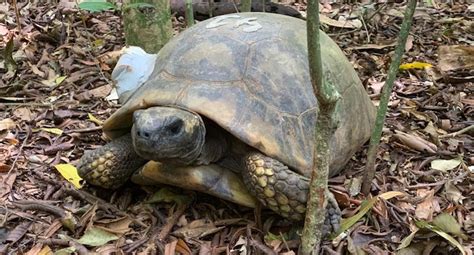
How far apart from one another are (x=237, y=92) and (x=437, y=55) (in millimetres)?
2827

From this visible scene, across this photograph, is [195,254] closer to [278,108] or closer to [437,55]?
[278,108]

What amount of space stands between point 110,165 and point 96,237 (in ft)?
1.35

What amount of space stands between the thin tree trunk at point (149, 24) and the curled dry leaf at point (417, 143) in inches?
72.9

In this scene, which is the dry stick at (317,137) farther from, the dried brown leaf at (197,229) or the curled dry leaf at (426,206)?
the curled dry leaf at (426,206)

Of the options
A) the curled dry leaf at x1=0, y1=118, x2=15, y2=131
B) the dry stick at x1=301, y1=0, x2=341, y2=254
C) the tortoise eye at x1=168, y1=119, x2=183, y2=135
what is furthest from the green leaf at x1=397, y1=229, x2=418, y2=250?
the curled dry leaf at x1=0, y1=118, x2=15, y2=131

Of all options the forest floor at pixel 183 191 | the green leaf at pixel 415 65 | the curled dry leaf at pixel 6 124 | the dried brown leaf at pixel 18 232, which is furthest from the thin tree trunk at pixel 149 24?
the dried brown leaf at pixel 18 232

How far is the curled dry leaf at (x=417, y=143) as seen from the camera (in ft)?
12.2

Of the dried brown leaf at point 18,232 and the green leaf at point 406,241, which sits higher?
the green leaf at point 406,241

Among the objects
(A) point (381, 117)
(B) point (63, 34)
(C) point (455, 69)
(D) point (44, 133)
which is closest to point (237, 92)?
(A) point (381, 117)

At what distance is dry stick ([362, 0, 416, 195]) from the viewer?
297 centimetres

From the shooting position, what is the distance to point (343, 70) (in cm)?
353

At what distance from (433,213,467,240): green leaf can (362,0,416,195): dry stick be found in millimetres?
482

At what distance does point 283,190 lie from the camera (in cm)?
284

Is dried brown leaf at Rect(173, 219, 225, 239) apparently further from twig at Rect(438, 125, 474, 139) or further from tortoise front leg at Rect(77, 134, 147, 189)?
twig at Rect(438, 125, 474, 139)
